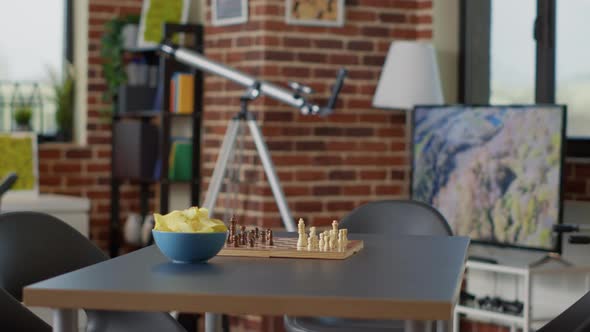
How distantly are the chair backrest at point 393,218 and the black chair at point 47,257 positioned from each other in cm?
90

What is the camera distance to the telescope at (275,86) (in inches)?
187

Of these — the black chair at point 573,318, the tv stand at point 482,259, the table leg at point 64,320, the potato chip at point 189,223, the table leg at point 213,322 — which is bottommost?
the tv stand at point 482,259

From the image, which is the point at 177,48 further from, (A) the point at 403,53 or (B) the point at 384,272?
(B) the point at 384,272

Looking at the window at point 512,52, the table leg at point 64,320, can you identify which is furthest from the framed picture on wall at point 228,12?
the table leg at point 64,320

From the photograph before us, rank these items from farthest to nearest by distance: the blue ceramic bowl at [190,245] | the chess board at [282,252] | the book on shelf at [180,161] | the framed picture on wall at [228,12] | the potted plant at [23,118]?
the potted plant at [23,118] → the book on shelf at [180,161] → the framed picture on wall at [228,12] → the chess board at [282,252] → the blue ceramic bowl at [190,245]

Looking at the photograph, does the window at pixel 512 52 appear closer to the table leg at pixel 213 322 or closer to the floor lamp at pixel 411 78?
the floor lamp at pixel 411 78

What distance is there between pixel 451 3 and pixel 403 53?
0.52 metres

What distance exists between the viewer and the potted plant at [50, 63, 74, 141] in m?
6.41

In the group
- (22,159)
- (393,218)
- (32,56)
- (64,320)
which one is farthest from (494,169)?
(32,56)

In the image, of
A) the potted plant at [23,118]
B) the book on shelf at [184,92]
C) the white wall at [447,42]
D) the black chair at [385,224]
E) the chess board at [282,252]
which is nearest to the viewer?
the chess board at [282,252]

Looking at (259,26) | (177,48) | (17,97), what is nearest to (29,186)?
(17,97)

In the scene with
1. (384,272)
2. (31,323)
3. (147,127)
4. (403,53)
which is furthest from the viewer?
(147,127)

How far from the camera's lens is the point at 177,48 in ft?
17.1

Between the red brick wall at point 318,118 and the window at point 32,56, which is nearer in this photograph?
the red brick wall at point 318,118
